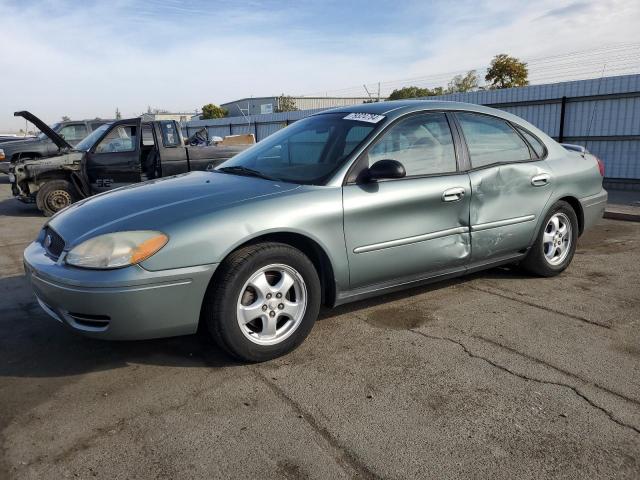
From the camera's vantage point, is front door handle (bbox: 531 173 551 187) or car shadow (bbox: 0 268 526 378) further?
front door handle (bbox: 531 173 551 187)

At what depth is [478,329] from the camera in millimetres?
3721

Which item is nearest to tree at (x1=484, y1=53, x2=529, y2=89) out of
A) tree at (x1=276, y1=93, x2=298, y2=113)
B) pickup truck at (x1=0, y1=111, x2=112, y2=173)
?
tree at (x1=276, y1=93, x2=298, y2=113)

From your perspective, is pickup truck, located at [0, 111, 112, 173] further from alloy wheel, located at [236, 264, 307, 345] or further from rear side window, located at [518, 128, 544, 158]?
alloy wheel, located at [236, 264, 307, 345]

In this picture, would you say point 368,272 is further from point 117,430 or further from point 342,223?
point 117,430

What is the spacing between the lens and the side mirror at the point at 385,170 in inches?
137

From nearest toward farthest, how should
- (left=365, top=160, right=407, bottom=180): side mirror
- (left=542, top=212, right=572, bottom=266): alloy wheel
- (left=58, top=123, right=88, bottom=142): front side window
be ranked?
(left=365, top=160, right=407, bottom=180): side mirror < (left=542, top=212, right=572, bottom=266): alloy wheel < (left=58, top=123, right=88, bottom=142): front side window

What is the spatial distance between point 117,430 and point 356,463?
1.17 m

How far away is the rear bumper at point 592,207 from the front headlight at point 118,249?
3.99m

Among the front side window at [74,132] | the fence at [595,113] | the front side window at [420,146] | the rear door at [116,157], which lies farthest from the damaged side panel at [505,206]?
the front side window at [74,132]

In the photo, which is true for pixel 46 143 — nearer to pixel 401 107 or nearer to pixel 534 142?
pixel 401 107

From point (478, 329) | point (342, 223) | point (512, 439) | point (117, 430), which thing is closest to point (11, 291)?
point (117, 430)

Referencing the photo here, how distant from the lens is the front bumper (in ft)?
9.23

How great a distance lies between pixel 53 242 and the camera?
334 cm

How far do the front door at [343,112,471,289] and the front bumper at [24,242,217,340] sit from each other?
106cm
